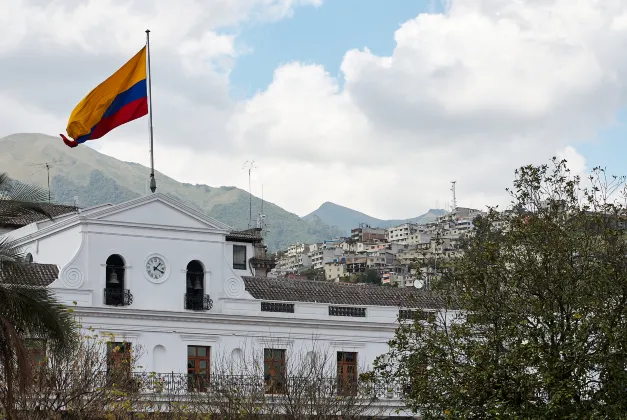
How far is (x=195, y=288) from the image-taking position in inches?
2132

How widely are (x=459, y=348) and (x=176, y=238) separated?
1693 centimetres

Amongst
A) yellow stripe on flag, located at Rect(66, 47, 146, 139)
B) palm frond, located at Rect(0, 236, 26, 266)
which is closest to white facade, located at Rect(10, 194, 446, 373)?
yellow stripe on flag, located at Rect(66, 47, 146, 139)

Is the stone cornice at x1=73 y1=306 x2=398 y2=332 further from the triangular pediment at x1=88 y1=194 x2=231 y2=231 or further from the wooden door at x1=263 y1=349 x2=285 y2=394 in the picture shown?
the triangular pediment at x1=88 y1=194 x2=231 y2=231

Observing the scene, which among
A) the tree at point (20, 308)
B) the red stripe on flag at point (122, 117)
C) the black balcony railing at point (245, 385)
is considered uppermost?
the red stripe on flag at point (122, 117)

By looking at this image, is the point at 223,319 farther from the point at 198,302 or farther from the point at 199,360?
the point at 199,360

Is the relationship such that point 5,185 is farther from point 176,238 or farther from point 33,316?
point 176,238

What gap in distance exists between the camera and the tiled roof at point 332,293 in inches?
2213

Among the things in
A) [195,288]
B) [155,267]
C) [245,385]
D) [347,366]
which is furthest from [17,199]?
[347,366]

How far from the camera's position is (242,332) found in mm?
54125

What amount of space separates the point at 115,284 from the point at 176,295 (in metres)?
2.52

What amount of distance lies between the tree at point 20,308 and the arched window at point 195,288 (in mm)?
23946

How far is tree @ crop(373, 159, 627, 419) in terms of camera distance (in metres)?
38.2

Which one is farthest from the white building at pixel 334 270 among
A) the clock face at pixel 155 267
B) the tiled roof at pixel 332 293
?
the clock face at pixel 155 267

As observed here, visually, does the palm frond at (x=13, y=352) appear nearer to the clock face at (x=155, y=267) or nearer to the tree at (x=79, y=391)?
the tree at (x=79, y=391)
